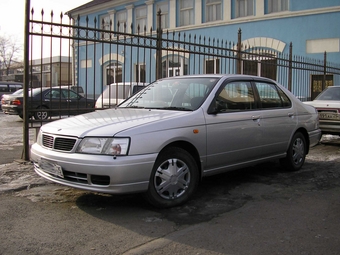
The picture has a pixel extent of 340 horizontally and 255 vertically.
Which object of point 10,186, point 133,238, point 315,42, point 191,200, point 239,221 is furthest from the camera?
point 315,42

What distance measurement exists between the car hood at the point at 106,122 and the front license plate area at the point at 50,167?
36 centimetres

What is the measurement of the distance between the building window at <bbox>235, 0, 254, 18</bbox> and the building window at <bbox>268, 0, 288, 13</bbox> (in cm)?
96

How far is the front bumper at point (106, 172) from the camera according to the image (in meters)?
4.00

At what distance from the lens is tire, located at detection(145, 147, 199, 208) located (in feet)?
14.2

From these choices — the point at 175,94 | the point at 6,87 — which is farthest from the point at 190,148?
the point at 6,87

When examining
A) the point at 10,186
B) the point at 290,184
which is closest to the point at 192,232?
the point at 290,184

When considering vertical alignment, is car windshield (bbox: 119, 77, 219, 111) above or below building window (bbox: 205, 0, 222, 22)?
below

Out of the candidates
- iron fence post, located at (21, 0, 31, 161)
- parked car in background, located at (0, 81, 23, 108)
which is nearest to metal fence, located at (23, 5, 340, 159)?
iron fence post, located at (21, 0, 31, 161)

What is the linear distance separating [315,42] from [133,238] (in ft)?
54.0

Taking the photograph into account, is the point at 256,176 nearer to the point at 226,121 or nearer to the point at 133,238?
the point at 226,121

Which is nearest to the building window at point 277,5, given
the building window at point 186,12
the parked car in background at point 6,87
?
the building window at point 186,12

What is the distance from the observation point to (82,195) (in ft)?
16.4

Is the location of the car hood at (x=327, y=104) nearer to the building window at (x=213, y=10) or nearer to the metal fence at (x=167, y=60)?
the metal fence at (x=167, y=60)

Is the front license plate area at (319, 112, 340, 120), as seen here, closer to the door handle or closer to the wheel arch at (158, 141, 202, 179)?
the door handle
